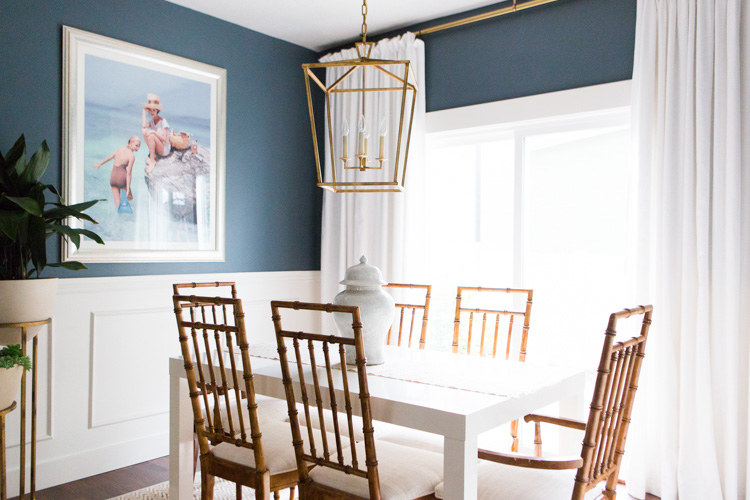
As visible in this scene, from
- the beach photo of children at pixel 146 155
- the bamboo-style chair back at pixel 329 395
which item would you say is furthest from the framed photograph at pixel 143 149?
the bamboo-style chair back at pixel 329 395

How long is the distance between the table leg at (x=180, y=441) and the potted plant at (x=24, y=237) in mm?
673

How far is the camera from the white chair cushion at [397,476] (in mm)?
1864

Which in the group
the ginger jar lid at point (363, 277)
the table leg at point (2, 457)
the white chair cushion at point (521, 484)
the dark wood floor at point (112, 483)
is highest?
the ginger jar lid at point (363, 277)

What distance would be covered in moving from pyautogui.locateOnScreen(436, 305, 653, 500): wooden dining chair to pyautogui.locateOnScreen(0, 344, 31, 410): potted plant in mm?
1670

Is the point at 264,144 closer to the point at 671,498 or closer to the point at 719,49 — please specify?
the point at 719,49

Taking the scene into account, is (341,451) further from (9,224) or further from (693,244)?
(693,244)

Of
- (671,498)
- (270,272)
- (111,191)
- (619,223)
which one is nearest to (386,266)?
(270,272)

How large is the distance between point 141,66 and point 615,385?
3.02 meters

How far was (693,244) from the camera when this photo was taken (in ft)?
9.49

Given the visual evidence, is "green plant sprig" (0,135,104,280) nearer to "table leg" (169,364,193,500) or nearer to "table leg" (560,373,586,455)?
"table leg" (169,364,193,500)

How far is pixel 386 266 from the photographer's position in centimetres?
408

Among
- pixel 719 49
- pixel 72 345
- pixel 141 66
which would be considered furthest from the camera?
pixel 141 66

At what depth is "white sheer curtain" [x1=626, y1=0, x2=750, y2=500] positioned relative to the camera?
2748mm

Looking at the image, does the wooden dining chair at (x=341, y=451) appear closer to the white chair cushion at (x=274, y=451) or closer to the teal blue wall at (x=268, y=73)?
the white chair cushion at (x=274, y=451)
